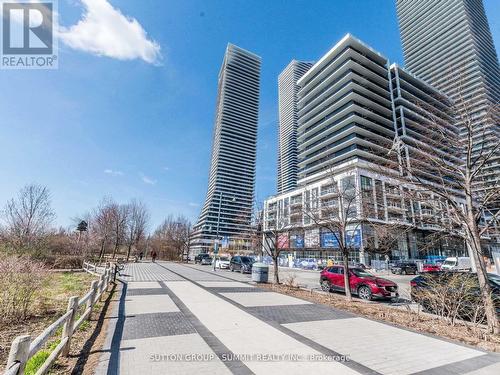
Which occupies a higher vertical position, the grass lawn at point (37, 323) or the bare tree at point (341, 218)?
the bare tree at point (341, 218)

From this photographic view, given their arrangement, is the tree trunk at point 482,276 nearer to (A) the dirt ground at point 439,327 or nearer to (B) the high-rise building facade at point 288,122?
(A) the dirt ground at point 439,327

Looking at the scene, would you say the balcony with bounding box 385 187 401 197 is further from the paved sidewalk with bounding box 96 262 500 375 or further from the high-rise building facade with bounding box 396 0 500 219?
the high-rise building facade with bounding box 396 0 500 219

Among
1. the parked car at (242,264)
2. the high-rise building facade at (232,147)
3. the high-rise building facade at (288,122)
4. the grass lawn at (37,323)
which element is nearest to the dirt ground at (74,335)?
the grass lawn at (37,323)

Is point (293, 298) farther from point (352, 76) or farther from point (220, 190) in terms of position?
point (220, 190)

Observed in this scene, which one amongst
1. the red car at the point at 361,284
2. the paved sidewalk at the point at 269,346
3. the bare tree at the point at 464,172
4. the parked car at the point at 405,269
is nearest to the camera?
the paved sidewalk at the point at 269,346

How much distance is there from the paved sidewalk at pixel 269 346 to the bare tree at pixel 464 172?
11.6 feet

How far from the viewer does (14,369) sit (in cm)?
258

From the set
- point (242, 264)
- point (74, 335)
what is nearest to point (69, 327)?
point (74, 335)

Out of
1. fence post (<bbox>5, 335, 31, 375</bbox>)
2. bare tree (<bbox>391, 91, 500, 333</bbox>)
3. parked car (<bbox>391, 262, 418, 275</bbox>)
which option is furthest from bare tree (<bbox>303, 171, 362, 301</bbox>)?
parked car (<bbox>391, 262, 418, 275</bbox>)

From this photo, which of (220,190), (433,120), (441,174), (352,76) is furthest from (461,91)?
(220,190)

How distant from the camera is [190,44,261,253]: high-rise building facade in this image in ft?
426

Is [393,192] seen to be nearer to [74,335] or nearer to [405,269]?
[74,335]

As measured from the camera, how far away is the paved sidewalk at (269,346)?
14.4 ft

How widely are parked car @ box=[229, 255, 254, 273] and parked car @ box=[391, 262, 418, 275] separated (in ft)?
64.4
